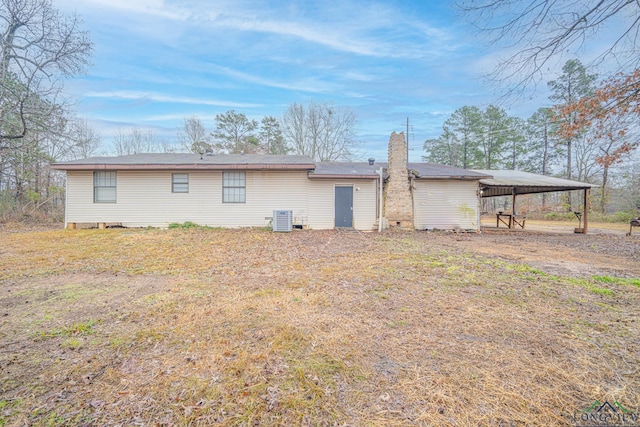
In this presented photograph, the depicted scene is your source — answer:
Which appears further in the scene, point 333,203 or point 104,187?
point 333,203

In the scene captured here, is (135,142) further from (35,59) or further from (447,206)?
(447,206)

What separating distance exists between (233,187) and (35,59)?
9543 mm

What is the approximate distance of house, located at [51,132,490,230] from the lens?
35.0ft

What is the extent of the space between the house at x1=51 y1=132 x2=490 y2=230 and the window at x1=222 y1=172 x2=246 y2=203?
0.04 meters

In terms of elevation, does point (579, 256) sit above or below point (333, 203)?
below

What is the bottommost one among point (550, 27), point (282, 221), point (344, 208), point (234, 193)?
point (282, 221)

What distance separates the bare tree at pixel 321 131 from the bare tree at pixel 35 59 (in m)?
15.1

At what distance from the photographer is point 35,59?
10.8 m

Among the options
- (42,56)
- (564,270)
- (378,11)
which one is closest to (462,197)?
(564,270)

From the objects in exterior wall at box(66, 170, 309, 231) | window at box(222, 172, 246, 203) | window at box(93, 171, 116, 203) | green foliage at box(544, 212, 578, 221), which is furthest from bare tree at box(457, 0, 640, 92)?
green foliage at box(544, 212, 578, 221)

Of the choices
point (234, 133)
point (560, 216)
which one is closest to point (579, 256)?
point (560, 216)

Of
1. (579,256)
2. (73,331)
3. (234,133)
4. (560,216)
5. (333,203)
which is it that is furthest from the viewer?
(234,133)

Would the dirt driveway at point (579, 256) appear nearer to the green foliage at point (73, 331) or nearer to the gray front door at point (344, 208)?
the gray front door at point (344, 208)

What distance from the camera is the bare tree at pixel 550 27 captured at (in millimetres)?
3158
